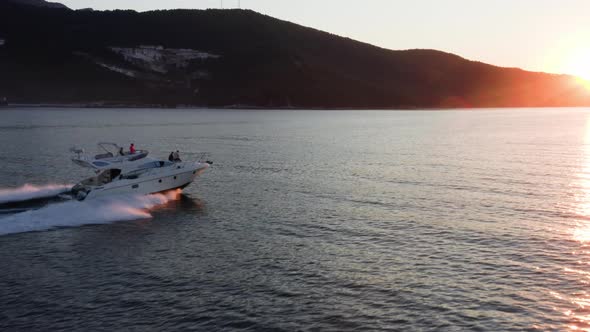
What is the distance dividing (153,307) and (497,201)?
102 feet

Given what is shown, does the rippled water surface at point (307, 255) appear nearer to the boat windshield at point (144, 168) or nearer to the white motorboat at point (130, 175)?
the white motorboat at point (130, 175)

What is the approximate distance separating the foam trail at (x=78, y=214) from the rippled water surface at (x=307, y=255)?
0.14m

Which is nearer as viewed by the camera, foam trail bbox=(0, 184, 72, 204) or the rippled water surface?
the rippled water surface

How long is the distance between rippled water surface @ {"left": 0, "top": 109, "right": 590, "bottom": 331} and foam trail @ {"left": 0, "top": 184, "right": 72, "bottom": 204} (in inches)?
23.6

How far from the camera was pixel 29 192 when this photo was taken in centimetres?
4497

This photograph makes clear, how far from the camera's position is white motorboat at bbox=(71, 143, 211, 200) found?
42250mm

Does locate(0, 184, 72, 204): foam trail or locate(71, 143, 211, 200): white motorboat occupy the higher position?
locate(71, 143, 211, 200): white motorboat

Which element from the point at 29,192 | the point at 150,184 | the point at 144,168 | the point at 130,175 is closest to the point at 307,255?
the point at 150,184

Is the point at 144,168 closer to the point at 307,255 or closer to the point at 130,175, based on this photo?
the point at 130,175

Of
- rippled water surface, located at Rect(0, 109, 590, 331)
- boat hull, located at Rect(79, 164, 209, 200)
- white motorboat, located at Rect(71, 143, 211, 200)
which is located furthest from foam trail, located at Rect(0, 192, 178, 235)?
white motorboat, located at Rect(71, 143, 211, 200)

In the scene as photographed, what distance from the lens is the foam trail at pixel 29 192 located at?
141 feet

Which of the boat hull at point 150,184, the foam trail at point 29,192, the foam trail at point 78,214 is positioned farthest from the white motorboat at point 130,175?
the foam trail at point 29,192

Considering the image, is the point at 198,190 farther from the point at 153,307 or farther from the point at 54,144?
the point at 54,144

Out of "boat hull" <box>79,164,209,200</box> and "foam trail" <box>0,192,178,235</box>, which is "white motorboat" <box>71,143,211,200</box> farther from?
"foam trail" <box>0,192,178,235</box>
